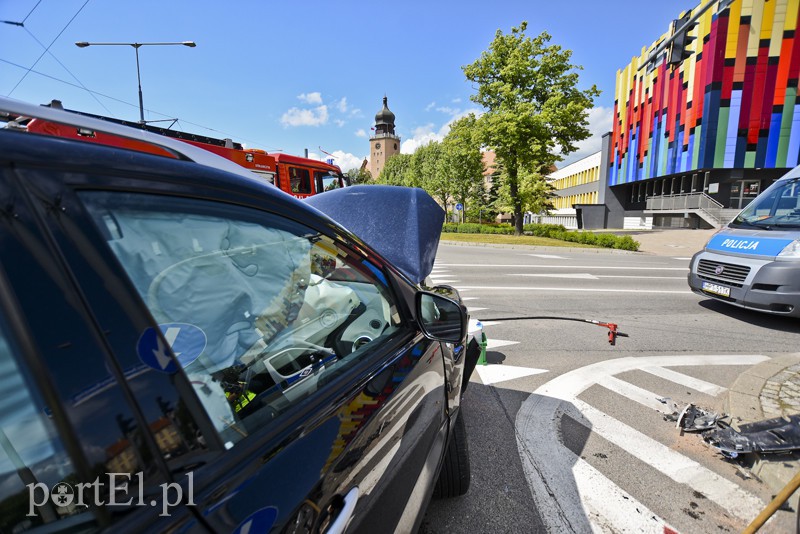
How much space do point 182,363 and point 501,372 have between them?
3.65 meters

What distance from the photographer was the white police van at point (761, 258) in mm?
4936

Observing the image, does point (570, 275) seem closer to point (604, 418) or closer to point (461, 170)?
point (604, 418)

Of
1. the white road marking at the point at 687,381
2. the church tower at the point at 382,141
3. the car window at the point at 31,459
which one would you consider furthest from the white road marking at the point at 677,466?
the church tower at the point at 382,141

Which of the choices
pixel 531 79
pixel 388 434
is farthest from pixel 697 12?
pixel 531 79

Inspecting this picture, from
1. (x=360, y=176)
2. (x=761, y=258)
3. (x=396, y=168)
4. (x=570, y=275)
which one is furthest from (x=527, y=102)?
(x=360, y=176)

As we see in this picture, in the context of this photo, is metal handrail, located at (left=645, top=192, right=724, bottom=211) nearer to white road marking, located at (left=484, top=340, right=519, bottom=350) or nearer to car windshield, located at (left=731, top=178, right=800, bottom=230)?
car windshield, located at (left=731, top=178, right=800, bottom=230)

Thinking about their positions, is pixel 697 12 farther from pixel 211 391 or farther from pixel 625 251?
pixel 211 391

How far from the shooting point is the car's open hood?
3.26 meters

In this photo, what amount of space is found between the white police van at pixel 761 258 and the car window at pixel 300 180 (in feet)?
60.0

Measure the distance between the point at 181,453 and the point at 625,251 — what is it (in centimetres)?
1912

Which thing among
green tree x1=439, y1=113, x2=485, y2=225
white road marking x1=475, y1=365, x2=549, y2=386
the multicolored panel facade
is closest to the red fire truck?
green tree x1=439, y1=113, x2=485, y2=225

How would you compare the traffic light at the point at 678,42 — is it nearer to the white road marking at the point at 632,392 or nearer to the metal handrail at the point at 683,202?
the white road marking at the point at 632,392

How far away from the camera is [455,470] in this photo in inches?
86.5

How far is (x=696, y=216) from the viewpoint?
31875mm
